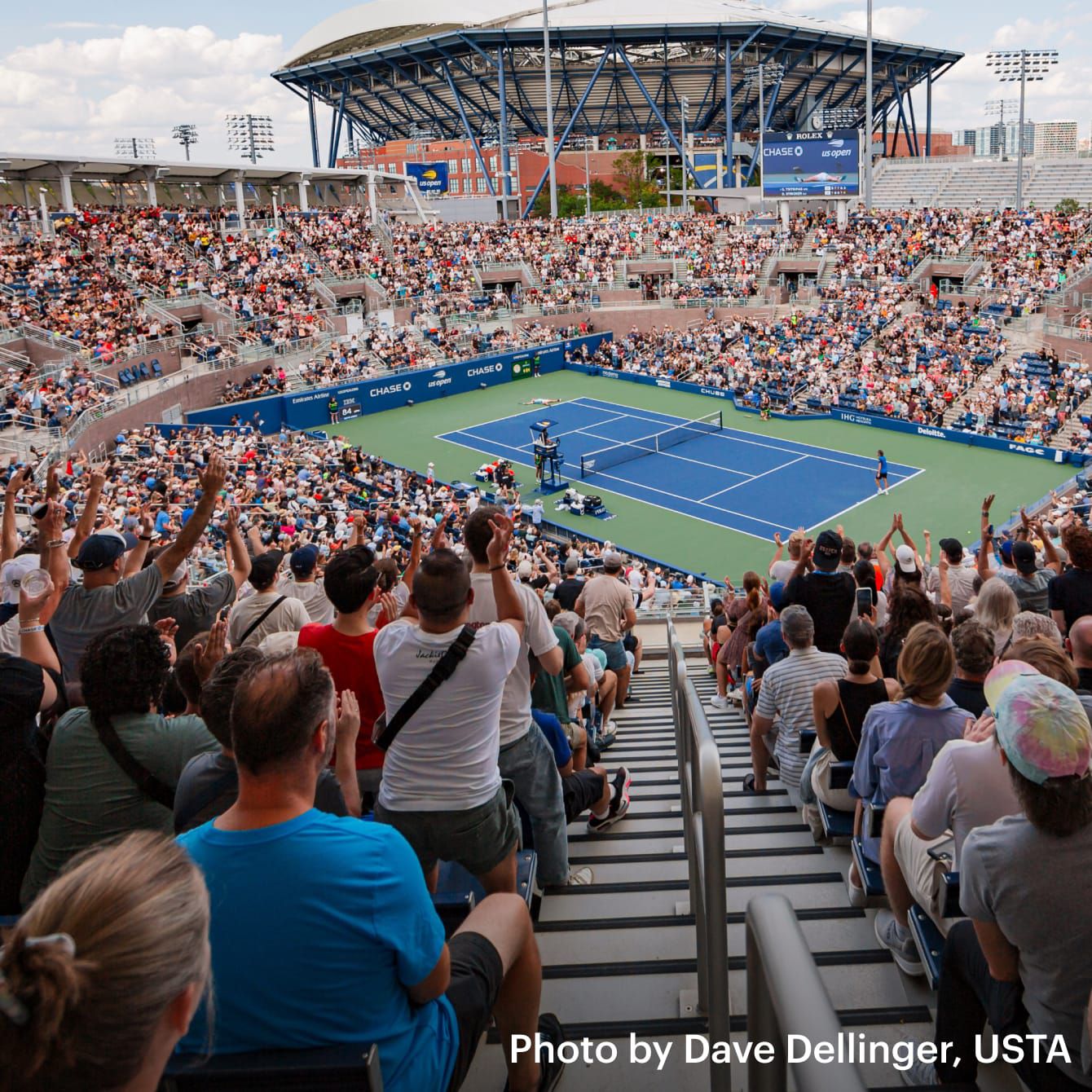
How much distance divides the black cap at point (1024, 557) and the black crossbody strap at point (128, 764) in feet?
22.7

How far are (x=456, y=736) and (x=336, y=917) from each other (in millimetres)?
1321

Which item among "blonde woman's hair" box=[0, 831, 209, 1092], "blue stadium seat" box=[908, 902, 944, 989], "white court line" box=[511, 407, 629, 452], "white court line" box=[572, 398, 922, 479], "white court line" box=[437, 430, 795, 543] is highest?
"blonde woman's hair" box=[0, 831, 209, 1092]

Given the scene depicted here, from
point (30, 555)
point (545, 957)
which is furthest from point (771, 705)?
point (30, 555)

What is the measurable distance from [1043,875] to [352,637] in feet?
9.61

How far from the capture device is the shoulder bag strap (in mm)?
5219

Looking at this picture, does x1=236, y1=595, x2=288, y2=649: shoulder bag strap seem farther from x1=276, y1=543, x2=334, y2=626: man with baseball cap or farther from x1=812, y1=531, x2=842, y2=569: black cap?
x1=812, y1=531, x2=842, y2=569: black cap

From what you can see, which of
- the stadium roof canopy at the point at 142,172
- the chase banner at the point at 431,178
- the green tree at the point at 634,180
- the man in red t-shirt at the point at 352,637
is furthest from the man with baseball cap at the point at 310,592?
the green tree at the point at 634,180

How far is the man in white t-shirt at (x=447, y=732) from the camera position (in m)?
3.62

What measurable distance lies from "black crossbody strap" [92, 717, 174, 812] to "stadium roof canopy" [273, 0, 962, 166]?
72.7 m

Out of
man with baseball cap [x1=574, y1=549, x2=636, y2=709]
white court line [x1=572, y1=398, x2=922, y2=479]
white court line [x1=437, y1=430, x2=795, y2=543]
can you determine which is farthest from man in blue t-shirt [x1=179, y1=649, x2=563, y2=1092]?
white court line [x1=572, y1=398, x2=922, y2=479]

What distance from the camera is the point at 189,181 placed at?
51406 millimetres

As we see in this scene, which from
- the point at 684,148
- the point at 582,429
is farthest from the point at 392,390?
the point at 684,148

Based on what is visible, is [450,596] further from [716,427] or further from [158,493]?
[716,427]

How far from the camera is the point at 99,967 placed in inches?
60.1
